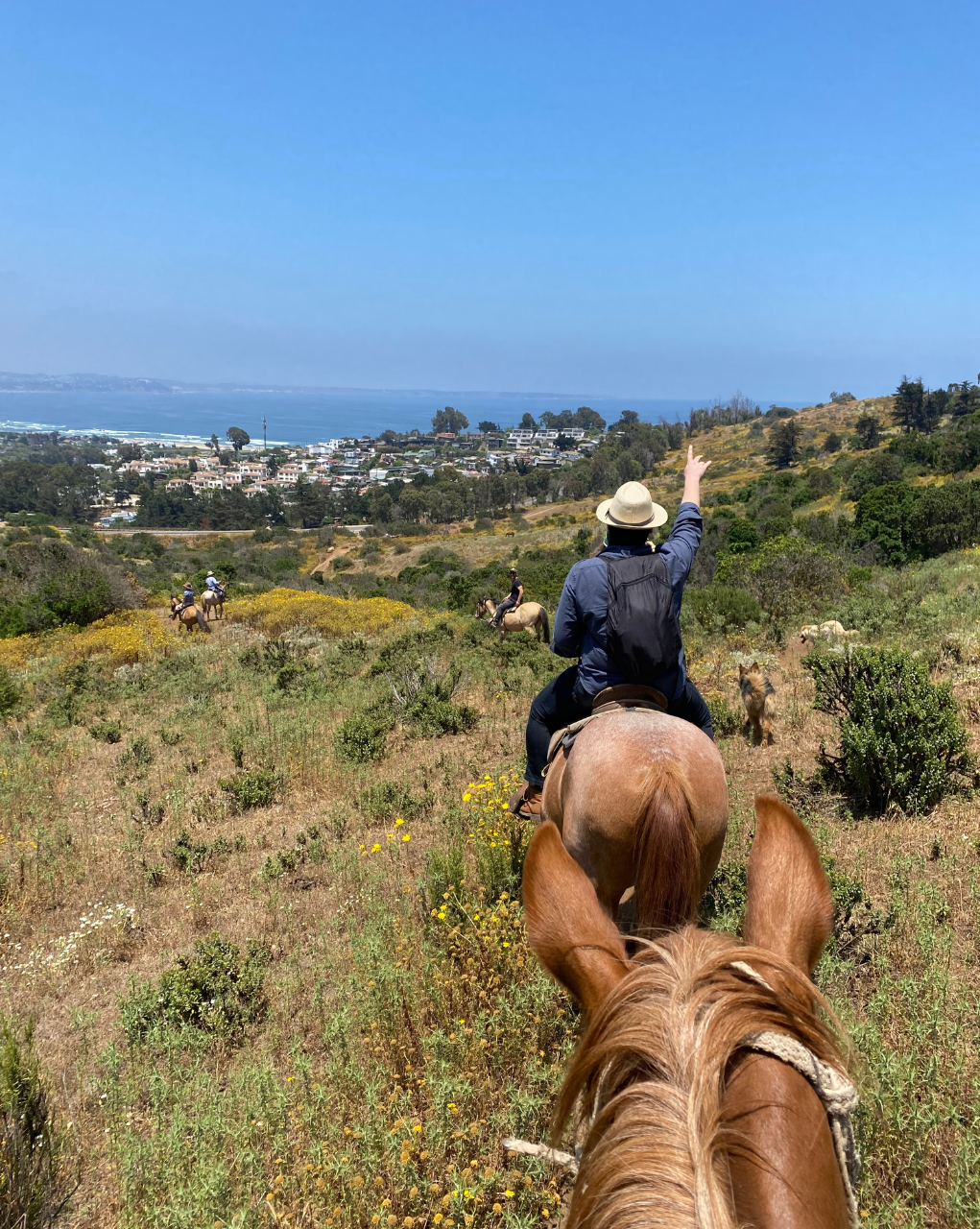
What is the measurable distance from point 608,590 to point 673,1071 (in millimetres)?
2231

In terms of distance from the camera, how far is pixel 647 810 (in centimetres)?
249

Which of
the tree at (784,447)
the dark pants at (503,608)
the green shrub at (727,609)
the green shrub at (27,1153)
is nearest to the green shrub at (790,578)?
the green shrub at (727,609)

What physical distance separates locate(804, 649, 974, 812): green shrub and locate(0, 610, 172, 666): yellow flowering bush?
1315cm

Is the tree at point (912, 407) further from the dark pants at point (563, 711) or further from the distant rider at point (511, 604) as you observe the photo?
the dark pants at point (563, 711)

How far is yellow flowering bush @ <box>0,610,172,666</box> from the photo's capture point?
1404cm

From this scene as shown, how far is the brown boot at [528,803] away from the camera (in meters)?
4.04

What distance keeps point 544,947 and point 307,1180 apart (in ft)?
5.38

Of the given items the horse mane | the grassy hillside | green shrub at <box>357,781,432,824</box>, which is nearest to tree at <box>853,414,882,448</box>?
the grassy hillside

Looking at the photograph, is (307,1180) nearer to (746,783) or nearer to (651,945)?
(651,945)

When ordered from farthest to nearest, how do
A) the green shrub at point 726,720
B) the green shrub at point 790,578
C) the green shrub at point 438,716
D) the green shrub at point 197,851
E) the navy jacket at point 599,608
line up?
1. the green shrub at point 790,578
2. the green shrub at point 438,716
3. the green shrub at point 726,720
4. the green shrub at point 197,851
5. the navy jacket at point 599,608

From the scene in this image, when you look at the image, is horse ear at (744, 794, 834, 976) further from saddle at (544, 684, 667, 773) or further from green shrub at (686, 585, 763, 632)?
green shrub at (686, 585, 763, 632)

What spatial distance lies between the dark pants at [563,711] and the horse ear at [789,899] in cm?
175

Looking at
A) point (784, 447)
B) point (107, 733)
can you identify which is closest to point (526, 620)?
point (107, 733)

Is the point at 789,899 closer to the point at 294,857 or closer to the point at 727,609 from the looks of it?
the point at 294,857
